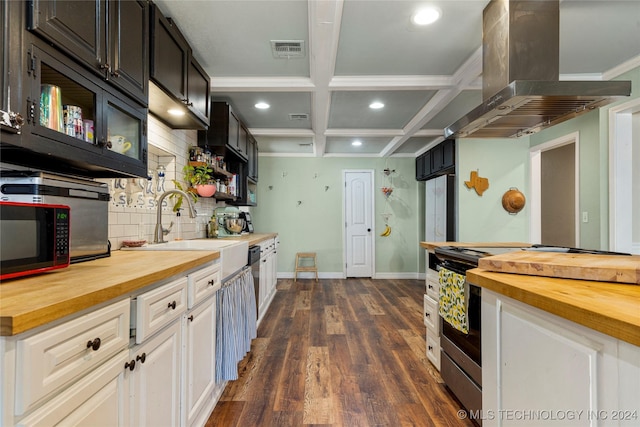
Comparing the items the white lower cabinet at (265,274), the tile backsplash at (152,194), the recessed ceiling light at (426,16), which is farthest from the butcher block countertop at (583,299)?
the white lower cabinet at (265,274)

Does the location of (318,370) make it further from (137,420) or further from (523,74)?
(523,74)

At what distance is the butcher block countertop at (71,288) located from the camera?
62cm

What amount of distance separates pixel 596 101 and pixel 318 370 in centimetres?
239

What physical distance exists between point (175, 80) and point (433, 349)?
257 cm

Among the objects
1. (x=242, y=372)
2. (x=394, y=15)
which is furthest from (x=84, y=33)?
(x=242, y=372)

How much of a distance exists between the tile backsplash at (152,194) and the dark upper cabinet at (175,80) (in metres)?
0.18

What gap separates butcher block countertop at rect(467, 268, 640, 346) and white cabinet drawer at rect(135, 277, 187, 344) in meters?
1.23

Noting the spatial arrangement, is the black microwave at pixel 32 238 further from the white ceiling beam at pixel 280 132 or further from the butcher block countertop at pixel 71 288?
the white ceiling beam at pixel 280 132

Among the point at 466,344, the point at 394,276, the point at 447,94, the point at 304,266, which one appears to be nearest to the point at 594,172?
the point at 447,94

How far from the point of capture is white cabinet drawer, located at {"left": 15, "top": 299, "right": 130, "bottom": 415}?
2.02ft

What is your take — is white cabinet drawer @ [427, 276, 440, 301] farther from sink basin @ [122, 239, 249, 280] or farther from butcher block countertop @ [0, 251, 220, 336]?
butcher block countertop @ [0, 251, 220, 336]

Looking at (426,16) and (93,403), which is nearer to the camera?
(93,403)

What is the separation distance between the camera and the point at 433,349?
2.28 m

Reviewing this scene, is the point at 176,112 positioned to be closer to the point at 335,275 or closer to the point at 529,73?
the point at 529,73
